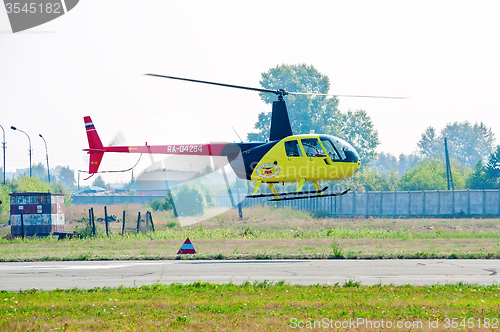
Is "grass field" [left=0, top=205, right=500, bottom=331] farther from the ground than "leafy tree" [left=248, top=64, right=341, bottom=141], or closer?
closer

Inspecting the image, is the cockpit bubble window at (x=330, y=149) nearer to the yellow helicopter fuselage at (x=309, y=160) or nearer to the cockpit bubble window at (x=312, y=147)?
the yellow helicopter fuselage at (x=309, y=160)

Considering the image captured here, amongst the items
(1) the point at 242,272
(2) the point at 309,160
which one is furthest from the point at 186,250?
(2) the point at 309,160

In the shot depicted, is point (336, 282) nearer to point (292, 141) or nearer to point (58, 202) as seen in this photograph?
point (292, 141)

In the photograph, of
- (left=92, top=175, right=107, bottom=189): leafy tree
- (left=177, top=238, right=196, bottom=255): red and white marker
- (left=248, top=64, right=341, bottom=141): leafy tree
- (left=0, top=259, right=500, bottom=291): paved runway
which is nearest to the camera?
(left=0, top=259, right=500, bottom=291): paved runway

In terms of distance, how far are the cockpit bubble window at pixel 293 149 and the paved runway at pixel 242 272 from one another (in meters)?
3.95

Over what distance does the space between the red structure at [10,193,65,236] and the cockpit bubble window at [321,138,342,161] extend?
20.4 metres

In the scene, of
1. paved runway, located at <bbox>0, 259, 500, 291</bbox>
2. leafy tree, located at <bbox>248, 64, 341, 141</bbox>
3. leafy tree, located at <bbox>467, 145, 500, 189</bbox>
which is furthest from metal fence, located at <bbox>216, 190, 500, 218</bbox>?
paved runway, located at <bbox>0, 259, 500, 291</bbox>

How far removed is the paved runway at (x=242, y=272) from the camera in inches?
586

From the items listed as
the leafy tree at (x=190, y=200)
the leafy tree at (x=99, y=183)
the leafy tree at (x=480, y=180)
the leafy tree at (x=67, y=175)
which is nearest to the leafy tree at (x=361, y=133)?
the leafy tree at (x=480, y=180)

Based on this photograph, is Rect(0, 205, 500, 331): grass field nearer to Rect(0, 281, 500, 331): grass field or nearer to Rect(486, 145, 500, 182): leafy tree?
Rect(0, 281, 500, 331): grass field

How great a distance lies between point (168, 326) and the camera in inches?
387

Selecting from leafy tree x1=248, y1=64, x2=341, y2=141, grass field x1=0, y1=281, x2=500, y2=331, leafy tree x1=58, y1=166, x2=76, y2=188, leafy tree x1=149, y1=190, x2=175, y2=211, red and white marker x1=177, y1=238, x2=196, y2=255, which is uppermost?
leafy tree x1=248, y1=64, x2=341, y2=141

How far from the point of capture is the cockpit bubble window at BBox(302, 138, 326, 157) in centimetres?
1938

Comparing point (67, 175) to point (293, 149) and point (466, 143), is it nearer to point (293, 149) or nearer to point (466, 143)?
point (466, 143)
